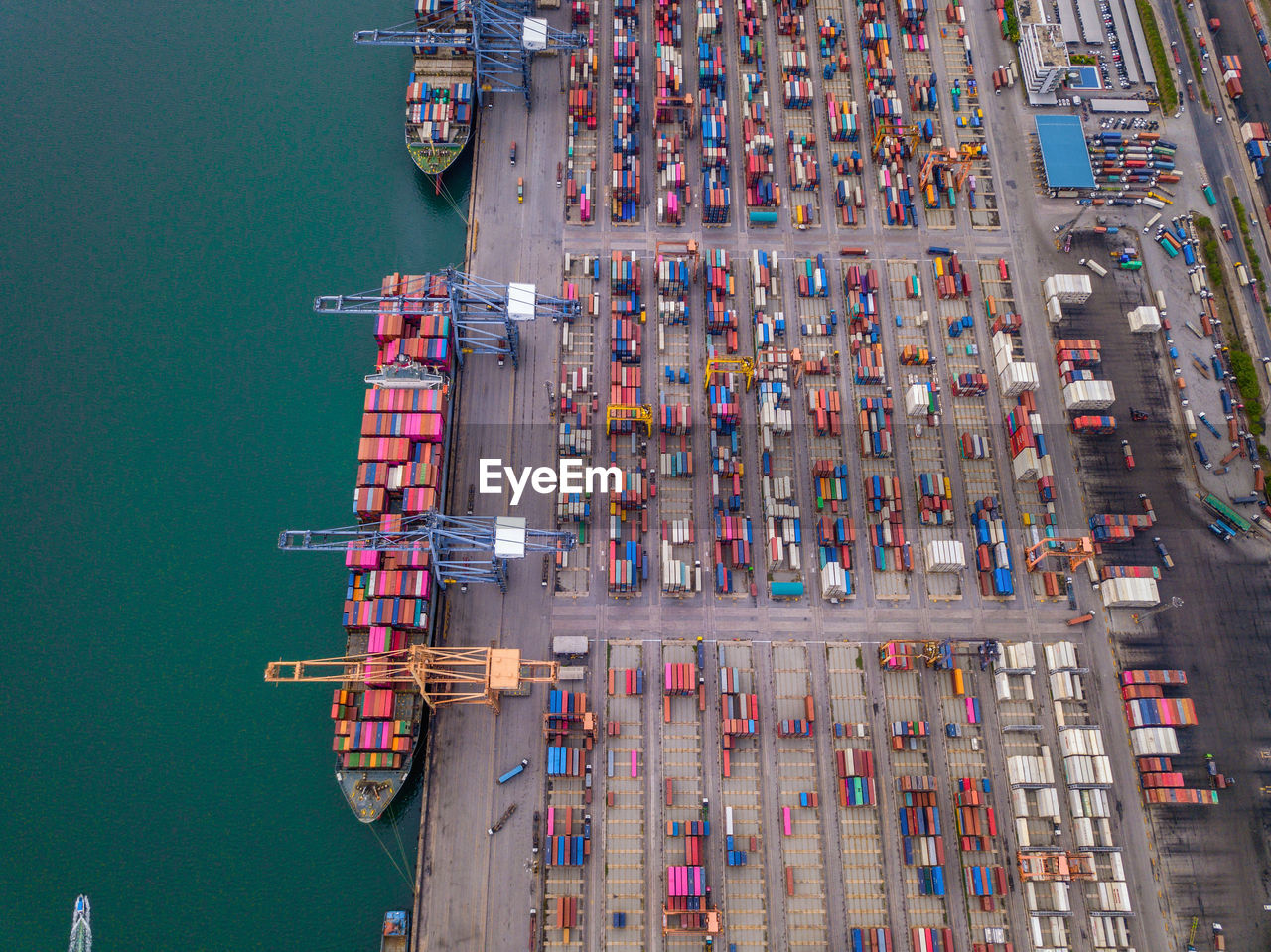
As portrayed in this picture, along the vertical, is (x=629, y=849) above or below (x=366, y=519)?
below

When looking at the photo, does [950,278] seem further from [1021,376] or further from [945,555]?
[945,555]

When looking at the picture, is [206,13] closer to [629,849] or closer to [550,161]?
[550,161]

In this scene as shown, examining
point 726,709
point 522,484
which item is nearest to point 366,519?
point 522,484

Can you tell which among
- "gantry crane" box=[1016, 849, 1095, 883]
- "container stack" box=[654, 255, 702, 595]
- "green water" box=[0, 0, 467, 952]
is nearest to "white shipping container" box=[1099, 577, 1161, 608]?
"gantry crane" box=[1016, 849, 1095, 883]

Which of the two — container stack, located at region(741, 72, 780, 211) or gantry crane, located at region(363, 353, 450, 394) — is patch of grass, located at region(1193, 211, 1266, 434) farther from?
gantry crane, located at region(363, 353, 450, 394)

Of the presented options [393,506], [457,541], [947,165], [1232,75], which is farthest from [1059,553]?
[1232,75]

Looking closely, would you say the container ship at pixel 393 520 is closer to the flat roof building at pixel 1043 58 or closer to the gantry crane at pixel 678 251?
the gantry crane at pixel 678 251
